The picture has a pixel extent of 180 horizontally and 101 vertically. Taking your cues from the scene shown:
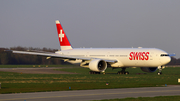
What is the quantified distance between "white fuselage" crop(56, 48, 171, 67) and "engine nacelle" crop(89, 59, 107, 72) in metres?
2.56

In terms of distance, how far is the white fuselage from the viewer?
54531 mm

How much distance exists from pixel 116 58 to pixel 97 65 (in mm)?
4814

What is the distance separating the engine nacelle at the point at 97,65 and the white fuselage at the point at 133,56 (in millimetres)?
2558

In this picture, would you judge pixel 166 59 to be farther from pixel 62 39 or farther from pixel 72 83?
pixel 72 83

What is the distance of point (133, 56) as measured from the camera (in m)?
55.7

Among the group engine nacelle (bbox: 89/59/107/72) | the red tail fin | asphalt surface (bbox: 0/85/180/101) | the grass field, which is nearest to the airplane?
engine nacelle (bbox: 89/59/107/72)

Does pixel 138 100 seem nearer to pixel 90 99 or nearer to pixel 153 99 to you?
pixel 153 99

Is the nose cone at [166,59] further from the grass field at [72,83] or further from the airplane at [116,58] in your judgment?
the grass field at [72,83]

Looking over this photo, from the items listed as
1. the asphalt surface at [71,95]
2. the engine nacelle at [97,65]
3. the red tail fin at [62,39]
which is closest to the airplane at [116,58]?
the engine nacelle at [97,65]

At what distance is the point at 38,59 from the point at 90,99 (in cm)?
9218

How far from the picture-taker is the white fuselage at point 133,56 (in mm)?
54531

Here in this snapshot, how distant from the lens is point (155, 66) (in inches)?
2183

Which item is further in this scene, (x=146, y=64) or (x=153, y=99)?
(x=146, y=64)

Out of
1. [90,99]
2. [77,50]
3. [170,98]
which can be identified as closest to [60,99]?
[90,99]
